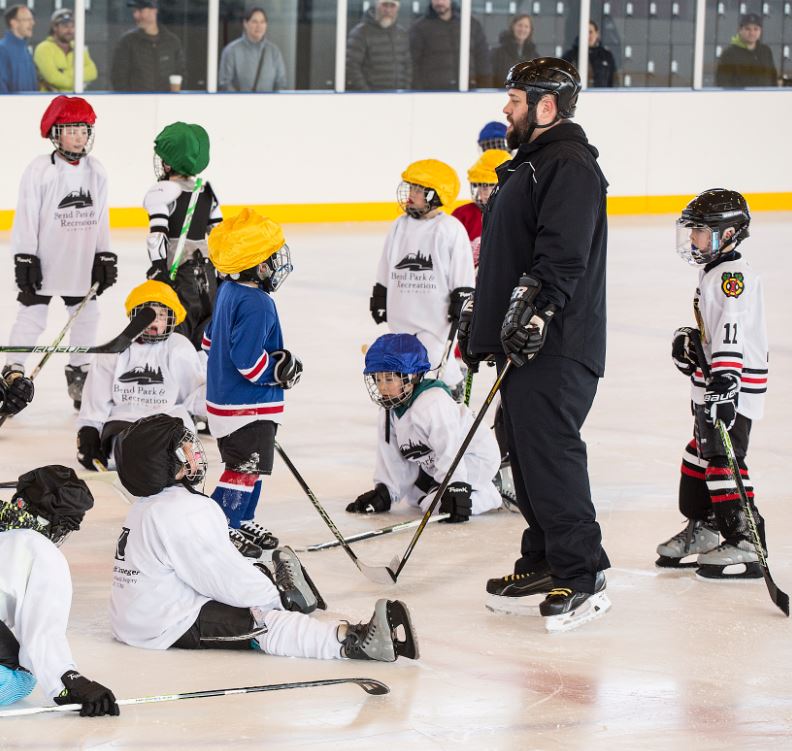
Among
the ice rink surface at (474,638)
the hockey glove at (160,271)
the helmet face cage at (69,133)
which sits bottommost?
the ice rink surface at (474,638)

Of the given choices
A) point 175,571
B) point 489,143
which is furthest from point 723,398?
point 489,143

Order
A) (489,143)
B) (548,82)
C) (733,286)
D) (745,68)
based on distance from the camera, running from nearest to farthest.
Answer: (548,82), (733,286), (489,143), (745,68)

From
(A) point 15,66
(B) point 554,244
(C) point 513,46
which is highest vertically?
(C) point 513,46

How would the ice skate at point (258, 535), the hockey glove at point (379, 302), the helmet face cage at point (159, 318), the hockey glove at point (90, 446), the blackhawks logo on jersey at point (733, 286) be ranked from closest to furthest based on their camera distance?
1. the blackhawks logo on jersey at point (733, 286)
2. the ice skate at point (258, 535)
3. the helmet face cage at point (159, 318)
4. the hockey glove at point (90, 446)
5. the hockey glove at point (379, 302)

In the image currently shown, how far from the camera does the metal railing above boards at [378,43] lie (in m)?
11.5

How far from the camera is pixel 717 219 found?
4.16m

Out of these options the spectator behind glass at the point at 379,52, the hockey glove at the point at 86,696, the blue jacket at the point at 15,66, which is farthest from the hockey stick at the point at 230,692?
the spectator behind glass at the point at 379,52

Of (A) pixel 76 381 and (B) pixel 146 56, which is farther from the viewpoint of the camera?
(B) pixel 146 56

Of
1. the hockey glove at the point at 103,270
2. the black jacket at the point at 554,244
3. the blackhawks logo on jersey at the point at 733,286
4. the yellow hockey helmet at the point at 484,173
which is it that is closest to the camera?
the black jacket at the point at 554,244

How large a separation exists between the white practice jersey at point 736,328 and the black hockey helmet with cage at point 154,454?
1409 mm

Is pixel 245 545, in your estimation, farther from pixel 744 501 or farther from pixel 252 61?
pixel 252 61

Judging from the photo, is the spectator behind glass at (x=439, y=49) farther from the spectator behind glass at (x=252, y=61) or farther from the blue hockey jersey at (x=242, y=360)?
the blue hockey jersey at (x=242, y=360)

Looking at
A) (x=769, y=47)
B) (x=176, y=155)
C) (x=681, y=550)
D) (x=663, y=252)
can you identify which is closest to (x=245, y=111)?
(x=663, y=252)

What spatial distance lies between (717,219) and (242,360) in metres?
1.33
